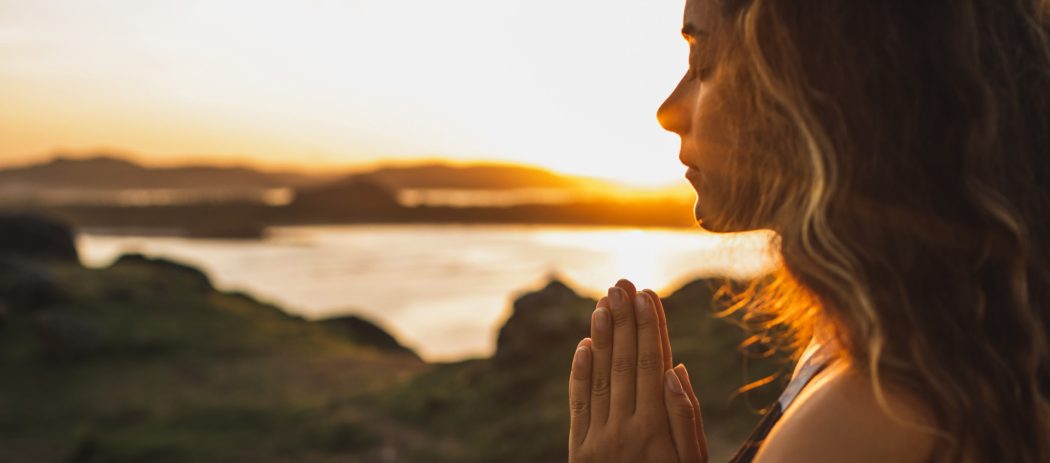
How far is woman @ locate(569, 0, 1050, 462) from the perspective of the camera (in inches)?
53.2

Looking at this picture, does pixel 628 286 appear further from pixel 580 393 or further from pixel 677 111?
pixel 677 111

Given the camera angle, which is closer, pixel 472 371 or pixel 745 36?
pixel 745 36

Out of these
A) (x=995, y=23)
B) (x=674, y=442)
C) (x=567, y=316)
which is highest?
(x=995, y=23)

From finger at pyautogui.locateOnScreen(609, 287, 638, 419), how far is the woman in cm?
44

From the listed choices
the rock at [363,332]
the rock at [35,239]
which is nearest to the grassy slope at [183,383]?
the rock at [363,332]

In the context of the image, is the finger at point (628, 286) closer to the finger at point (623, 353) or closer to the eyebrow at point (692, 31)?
the finger at point (623, 353)

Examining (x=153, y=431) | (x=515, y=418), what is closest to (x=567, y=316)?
(x=515, y=418)

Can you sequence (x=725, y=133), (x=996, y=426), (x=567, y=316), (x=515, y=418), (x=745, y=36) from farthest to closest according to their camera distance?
(x=567, y=316), (x=515, y=418), (x=725, y=133), (x=745, y=36), (x=996, y=426)

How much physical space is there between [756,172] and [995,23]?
494 millimetres

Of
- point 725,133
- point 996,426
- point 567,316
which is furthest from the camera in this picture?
point 567,316

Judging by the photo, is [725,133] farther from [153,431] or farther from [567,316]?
[153,431]

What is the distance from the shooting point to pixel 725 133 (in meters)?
1.64

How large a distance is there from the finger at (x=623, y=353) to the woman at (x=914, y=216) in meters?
0.44

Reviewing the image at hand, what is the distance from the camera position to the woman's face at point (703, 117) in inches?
65.3
